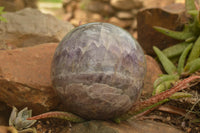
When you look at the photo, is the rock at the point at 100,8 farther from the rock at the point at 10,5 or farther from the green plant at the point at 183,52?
the green plant at the point at 183,52

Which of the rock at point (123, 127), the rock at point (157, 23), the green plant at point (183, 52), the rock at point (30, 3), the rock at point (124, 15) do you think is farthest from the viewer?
Result: the rock at point (124, 15)

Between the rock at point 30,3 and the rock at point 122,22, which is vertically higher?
the rock at point 30,3

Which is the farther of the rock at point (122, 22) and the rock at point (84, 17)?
the rock at point (84, 17)

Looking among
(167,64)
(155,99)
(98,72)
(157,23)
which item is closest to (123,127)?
(155,99)

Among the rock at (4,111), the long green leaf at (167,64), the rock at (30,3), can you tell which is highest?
the rock at (30,3)

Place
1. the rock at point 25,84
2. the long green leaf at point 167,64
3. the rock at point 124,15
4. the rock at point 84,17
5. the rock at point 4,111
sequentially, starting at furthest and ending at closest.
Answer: the rock at point 84,17 → the rock at point 124,15 → the long green leaf at point 167,64 → the rock at point 4,111 → the rock at point 25,84

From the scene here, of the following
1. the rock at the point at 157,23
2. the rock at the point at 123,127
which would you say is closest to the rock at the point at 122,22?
the rock at the point at 157,23

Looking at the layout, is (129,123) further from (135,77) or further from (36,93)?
(36,93)

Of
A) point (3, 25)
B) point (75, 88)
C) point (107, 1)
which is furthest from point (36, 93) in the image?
point (107, 1)

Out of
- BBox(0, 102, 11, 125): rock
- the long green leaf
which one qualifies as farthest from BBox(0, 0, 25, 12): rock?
the long green leaf
